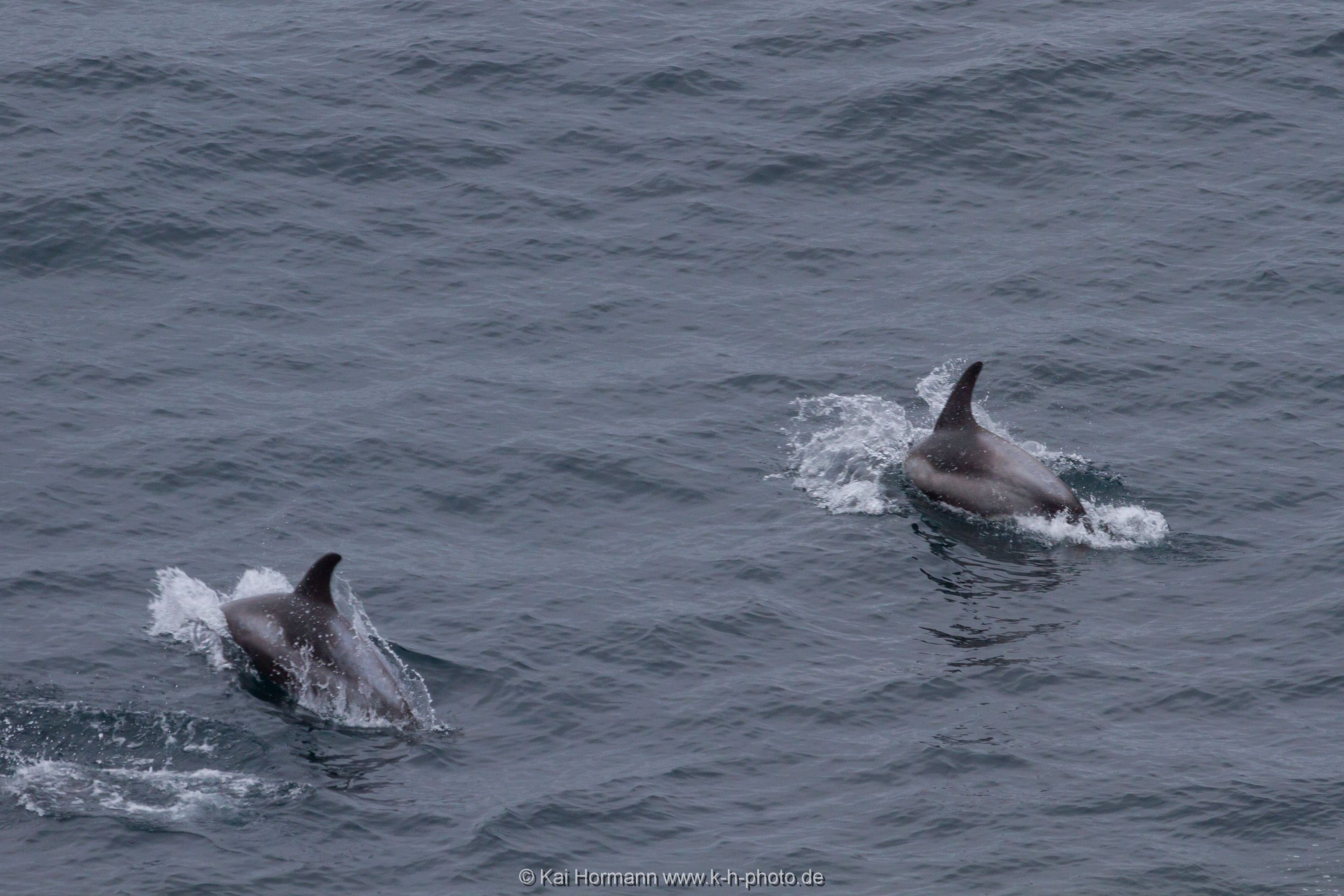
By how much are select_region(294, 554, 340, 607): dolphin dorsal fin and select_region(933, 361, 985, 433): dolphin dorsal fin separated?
12682mm

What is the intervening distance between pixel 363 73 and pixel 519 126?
5480mm

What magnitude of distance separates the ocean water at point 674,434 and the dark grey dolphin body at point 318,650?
48 cm

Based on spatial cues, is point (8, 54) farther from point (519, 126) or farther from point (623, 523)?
point (623, 523)

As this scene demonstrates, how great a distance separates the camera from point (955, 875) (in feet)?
80.2

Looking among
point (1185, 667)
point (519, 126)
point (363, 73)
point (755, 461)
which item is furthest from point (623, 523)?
point (363, 73)

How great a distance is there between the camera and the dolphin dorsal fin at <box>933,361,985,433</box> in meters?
36.1

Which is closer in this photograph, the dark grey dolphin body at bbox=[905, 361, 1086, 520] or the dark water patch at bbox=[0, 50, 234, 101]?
the dark grey dolphin body at bbox=[905, 361, 1086, 520]

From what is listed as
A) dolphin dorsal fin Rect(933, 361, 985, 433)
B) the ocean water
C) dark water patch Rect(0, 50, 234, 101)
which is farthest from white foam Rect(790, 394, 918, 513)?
dark water patch Rect(0, 50, 234, 101)

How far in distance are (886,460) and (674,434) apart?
A: 13.3 feet

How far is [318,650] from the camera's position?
93.6 ft

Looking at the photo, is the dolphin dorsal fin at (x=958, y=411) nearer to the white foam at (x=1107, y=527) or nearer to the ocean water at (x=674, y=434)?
the ocean water at (x=674, y=434)

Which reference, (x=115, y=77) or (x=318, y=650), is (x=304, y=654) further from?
(x=115, y=77)

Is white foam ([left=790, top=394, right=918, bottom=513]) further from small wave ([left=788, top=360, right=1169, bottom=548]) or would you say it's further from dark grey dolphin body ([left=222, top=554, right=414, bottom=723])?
dark grey dolphin body ([left=222, top=554, right=414, bottom=723])

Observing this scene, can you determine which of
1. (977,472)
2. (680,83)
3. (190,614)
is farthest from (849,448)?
(680,83)
